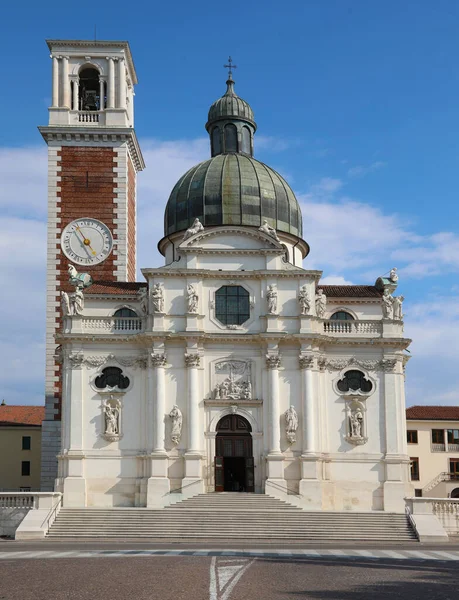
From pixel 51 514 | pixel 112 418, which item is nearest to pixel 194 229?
pixel 112 418

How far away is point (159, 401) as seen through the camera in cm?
4509

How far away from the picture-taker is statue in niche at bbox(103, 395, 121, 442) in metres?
45.2

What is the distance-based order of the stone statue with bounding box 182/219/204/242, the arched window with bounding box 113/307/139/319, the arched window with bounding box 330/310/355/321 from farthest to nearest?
1. the arched window with bounding box 330/310/355/321
2. the arched window with bounding box 113/307/139/319
3. the stone statue with bounding box 182/219/204/242

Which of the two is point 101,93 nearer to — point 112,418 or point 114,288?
point 114,288

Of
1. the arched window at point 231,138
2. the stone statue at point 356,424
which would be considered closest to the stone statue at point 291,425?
the stone statue at point 356,424

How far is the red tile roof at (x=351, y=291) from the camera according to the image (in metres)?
49.3

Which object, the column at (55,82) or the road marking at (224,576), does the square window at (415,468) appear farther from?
the road marking at (224,576)

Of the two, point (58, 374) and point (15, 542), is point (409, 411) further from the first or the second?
point (15, 542)

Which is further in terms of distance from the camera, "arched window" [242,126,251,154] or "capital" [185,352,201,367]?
"arched window" [242,126,251,154]

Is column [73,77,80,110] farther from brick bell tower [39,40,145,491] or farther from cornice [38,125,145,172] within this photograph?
cornice [38,125,145,172]

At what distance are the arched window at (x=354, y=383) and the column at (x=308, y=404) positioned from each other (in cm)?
202

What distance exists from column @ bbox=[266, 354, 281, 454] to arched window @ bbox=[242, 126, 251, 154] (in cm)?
1524

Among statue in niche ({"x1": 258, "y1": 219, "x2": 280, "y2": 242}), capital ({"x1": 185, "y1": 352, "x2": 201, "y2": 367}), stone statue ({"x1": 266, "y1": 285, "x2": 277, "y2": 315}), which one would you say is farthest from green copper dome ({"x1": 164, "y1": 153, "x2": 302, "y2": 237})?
capital ({"x1": 185, "y1": 352, "x2": 201, "y2": 367})

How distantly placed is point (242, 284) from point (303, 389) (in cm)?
625
